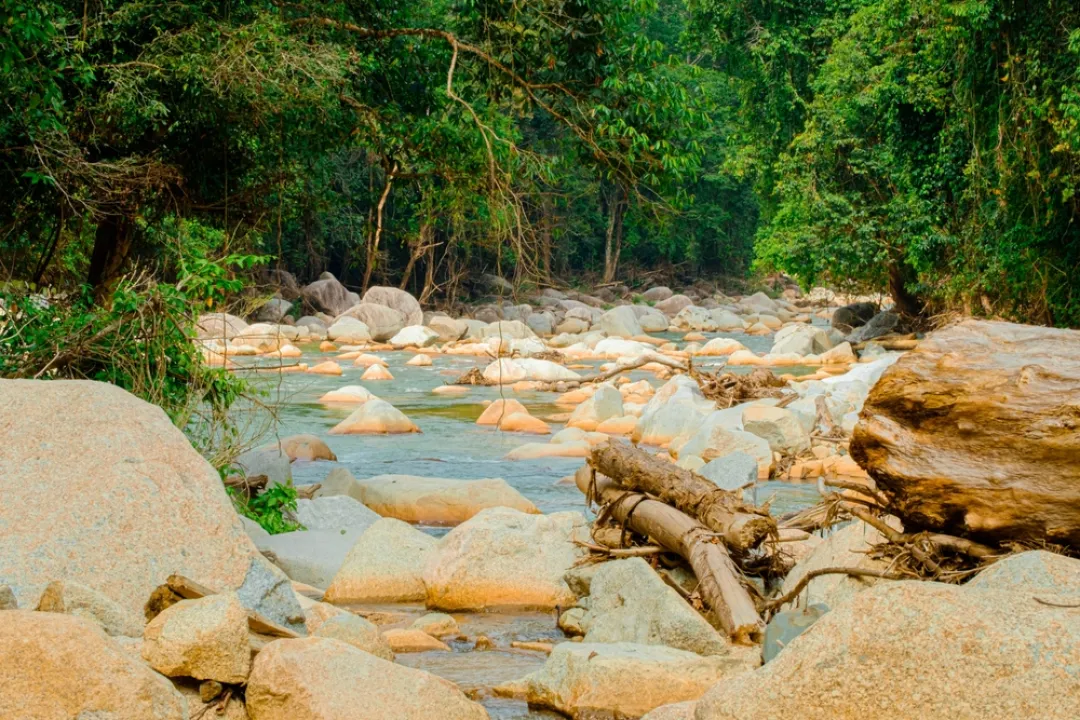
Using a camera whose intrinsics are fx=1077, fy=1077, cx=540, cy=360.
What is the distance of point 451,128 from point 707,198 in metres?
38.9

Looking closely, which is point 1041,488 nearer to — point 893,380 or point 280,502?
point 893,380

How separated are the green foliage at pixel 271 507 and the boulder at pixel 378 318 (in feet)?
67.9

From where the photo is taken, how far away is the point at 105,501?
14.5 ft

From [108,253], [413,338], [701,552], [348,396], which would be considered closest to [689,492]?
[701,552]

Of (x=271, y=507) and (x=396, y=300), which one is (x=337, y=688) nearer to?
(x=271, y=507)

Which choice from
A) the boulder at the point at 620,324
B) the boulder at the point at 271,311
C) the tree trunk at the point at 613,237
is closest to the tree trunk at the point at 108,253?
the boulder at the point at 271,311

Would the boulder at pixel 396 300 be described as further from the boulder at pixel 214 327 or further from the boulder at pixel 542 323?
the boulder at pixel 214 327

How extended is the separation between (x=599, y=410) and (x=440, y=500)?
6.07 meters

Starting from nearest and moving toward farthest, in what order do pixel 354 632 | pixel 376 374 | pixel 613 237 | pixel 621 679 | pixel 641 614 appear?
pixel 621 679 < pixel 354 632 < pixel 641 614 < pixel 376 374 < pixel 613 237

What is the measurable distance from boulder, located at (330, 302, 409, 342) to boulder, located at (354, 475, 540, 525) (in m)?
19.4

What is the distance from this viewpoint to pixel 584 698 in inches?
183

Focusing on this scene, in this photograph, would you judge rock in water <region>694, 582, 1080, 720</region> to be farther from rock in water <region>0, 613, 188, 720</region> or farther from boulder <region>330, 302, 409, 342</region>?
boulder <region>330, 302, 409, 342</region>

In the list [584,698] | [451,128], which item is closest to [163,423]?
[584,698]

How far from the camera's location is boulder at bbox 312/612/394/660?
15.5 ft
